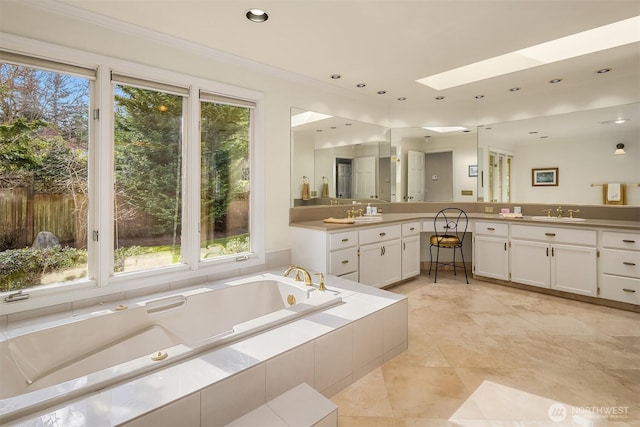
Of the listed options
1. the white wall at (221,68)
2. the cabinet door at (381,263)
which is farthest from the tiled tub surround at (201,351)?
the white wall at (221,68)

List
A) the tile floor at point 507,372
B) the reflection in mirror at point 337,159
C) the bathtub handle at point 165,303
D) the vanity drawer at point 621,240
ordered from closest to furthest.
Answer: the tile floor at point 507,372 < the bathtub handle at point 165,303 < the vanity drawer at point 621,240 < the reflection in mirror at point 337,159

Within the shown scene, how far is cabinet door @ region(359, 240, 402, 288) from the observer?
3646 mm

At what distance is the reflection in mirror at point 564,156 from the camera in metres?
3.63

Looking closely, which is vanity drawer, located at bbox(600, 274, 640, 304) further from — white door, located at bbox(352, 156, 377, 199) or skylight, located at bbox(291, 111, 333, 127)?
skylight, located at bbox(291, 111, 333, 127)

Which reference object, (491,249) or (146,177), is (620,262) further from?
(146,177)

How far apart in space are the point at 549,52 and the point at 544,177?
1607mm

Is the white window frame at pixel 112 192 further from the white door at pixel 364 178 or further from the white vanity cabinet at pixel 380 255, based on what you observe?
the white door at pixel 364 178

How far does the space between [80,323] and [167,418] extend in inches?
45.3

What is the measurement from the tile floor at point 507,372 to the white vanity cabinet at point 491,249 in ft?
2.43

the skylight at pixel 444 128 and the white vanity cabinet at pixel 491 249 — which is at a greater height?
the skylight at pixel 444 128

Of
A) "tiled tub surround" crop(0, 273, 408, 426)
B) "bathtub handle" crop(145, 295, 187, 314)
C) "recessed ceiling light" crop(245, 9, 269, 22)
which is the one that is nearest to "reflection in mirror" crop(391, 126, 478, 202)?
"tiled tub surround" crop(0, 273, 408, 426)

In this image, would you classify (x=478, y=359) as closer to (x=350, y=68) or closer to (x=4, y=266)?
(x=350, y=68)

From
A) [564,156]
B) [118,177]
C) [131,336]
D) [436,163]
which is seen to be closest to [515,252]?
[564,156]

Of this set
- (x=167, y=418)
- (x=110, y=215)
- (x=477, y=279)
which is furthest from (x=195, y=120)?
(x=477, y=279)
